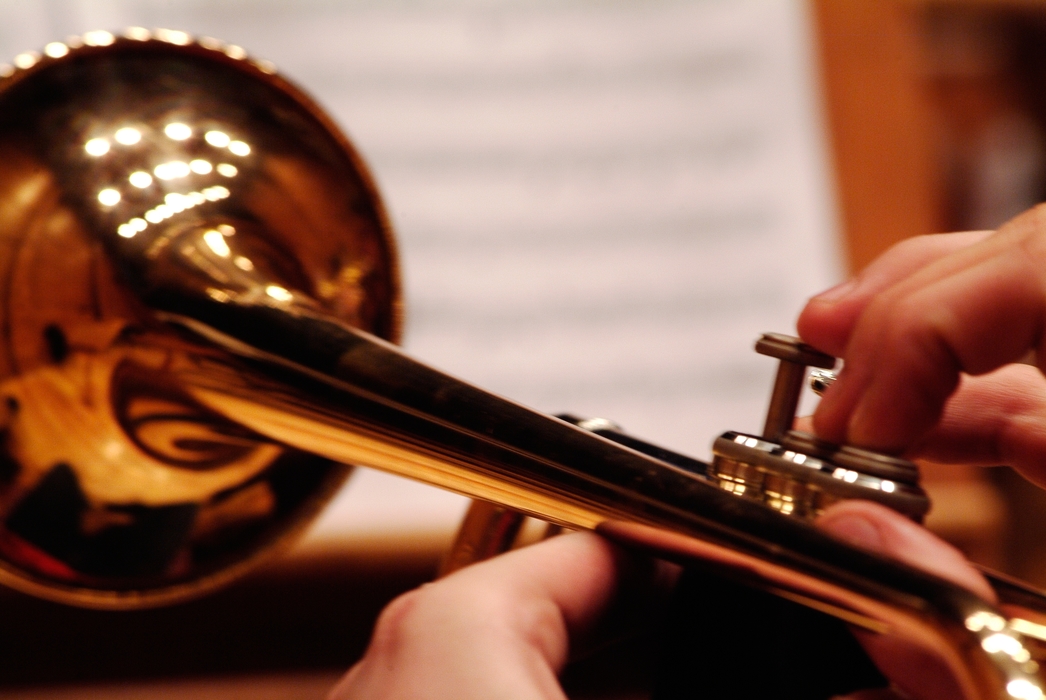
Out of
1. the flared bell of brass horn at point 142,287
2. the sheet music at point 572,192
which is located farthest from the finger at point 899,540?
the sheet music at point 572,192

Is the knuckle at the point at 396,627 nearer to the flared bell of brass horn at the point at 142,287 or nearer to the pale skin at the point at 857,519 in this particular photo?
the pale skin at the point at 857,519

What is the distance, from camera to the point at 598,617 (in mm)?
304

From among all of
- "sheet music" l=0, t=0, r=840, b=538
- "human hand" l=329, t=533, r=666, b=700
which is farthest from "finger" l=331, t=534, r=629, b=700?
"sheet music" l=0, t=0, r=840, b=538

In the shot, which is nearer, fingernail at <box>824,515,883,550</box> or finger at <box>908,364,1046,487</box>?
fingernail at <box>824,515,883,550</box>

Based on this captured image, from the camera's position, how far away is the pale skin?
26cm

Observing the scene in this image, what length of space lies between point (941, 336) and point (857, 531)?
0.09 meters

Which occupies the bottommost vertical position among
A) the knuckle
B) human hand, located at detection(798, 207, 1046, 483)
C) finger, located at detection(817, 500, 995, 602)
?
the knuckle

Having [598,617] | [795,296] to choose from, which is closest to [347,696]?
[598,617]

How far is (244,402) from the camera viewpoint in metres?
0.38

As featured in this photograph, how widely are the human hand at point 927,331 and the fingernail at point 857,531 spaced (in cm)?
5

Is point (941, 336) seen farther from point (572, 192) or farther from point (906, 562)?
point (572, 192)

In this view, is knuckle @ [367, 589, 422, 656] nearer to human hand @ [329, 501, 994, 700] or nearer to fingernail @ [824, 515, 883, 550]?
human hand @ [329, 501, 994, 700]

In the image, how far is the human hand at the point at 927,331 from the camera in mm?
308

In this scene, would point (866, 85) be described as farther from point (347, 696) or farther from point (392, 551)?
point (347, 696)
